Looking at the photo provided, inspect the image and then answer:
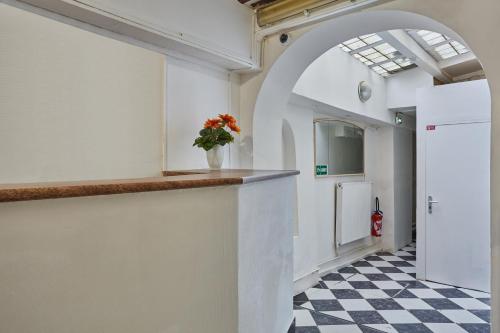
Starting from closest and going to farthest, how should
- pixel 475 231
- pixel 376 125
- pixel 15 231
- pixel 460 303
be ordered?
pixel 15 231 < pixel 460 303 < pixel 475 231 < pixel 376 125

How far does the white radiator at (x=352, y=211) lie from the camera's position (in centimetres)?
477

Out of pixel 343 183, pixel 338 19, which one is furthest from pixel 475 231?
pixel 338 19

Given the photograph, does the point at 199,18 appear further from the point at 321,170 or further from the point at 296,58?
the point at 321,170

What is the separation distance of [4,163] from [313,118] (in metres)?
3.57

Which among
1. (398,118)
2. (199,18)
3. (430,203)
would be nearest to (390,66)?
(398,118)

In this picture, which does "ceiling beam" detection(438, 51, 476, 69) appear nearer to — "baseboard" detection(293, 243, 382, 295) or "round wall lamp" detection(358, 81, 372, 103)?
"round wall lamp" detection(358, 81, 372, 103)

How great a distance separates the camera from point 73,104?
1.78 metres

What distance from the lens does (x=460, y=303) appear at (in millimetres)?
3484

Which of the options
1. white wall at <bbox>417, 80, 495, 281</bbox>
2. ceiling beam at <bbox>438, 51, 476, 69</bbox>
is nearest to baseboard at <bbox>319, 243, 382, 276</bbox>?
white wall at <bbox>417, 80, 495, 281</bbox>

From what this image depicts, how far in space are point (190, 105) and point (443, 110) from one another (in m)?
3.31

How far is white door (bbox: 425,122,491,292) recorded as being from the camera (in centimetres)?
380

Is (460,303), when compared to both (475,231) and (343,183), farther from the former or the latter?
(343,183)

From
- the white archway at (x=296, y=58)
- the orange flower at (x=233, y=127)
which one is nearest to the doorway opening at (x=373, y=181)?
the white archway at (x=296, y=58)

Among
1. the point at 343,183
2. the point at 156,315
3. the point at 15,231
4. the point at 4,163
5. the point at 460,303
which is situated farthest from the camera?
the point at 343,183
